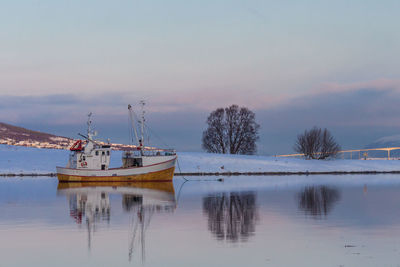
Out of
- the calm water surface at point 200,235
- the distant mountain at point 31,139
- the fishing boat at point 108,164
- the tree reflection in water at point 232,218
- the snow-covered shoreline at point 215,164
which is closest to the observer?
the calm water surface at point 200,235

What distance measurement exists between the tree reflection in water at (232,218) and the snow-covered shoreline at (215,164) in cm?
6036

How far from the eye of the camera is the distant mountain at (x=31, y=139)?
140 meters

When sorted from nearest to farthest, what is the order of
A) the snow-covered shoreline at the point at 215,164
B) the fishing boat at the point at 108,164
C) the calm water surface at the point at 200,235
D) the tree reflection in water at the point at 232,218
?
the calm water surface at the point at 200,235, the tree reflection in water at the point at 232,218, the fishing boat at the point at 108,164, the snow-covered shoreline at the point at 215,164

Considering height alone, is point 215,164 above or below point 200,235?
above

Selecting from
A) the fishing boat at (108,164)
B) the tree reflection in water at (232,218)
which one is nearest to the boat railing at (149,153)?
the fishing boat at (108,164)

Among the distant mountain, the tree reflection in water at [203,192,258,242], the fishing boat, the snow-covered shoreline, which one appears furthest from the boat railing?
the distant mountain

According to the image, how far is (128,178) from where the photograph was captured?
72.4 m

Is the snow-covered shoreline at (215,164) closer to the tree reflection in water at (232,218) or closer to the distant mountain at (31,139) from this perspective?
the distant mountain at (31,139)

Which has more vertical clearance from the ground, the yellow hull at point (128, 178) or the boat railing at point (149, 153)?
the boat railing at point (149, 153)

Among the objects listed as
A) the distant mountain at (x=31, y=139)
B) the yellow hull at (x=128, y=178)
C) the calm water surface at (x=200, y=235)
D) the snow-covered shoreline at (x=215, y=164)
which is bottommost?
the calm water surface at (x=200, y=235)

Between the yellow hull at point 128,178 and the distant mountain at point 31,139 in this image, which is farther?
the distant mountain at point 31,139

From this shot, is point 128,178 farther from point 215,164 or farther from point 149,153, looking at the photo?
point 215,164

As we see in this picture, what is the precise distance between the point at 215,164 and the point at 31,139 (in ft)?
214

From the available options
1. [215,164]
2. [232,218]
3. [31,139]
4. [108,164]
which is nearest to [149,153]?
[108,164]
